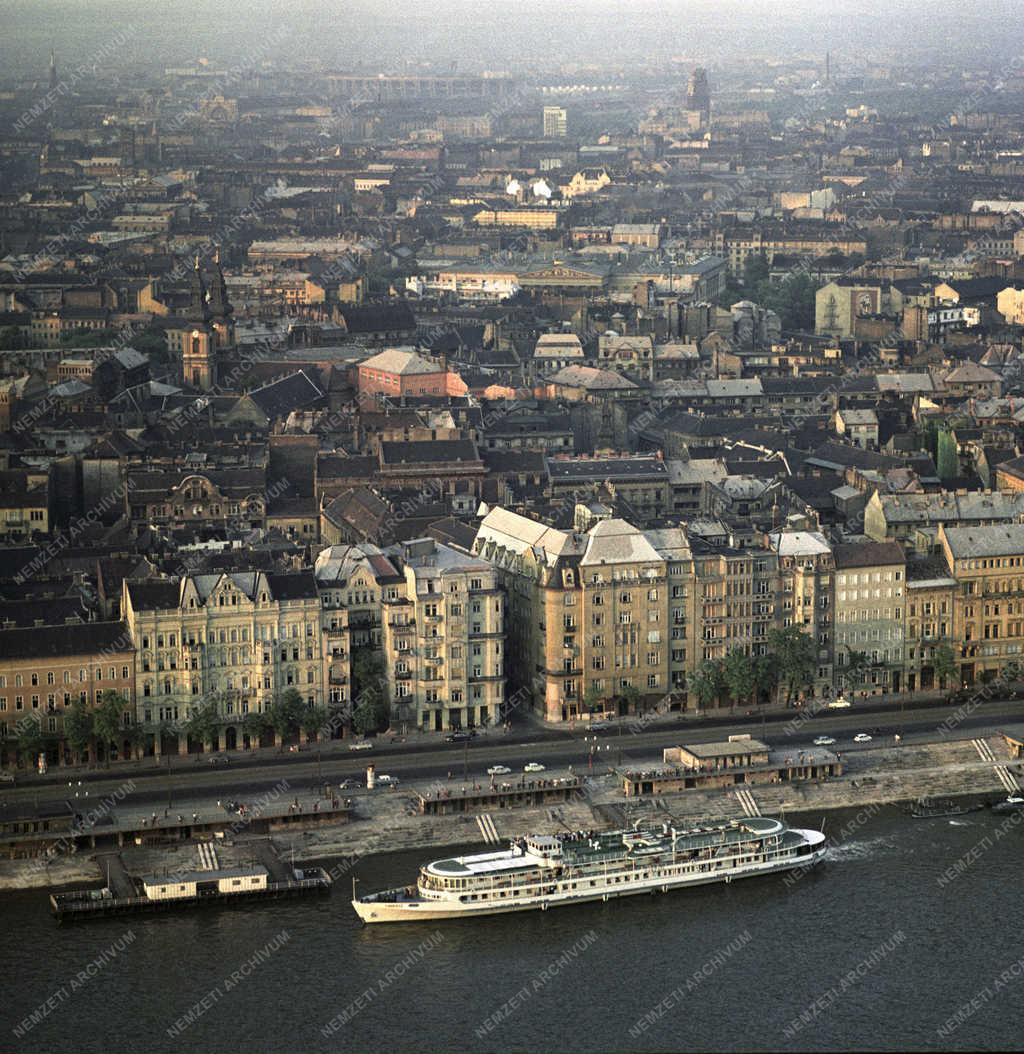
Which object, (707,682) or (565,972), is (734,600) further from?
(565,972)

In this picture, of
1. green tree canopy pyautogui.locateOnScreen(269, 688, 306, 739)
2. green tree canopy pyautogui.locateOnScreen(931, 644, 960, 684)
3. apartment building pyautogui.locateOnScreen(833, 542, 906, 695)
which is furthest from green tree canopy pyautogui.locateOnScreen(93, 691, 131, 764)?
green tree canopy pyautogui.locateOnScreen(931, 644, 960, 684)

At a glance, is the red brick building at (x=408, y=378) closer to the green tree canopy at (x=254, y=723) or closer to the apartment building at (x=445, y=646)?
the apartment building at (x=445, y=646)

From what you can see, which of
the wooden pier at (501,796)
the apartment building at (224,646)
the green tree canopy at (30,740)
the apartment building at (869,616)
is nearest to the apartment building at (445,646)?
the apartment building at (224,646)

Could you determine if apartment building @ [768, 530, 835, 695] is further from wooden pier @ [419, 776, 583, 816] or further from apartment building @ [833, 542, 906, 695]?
wooden pier @ [419, 776, 583, 816]

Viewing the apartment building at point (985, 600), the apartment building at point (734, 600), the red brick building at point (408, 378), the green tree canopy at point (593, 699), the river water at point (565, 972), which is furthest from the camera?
the red brick building at point (408, 378)

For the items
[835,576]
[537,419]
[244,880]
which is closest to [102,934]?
[244,880]

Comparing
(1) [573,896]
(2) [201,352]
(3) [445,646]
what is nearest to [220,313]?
(2) [201,352]
